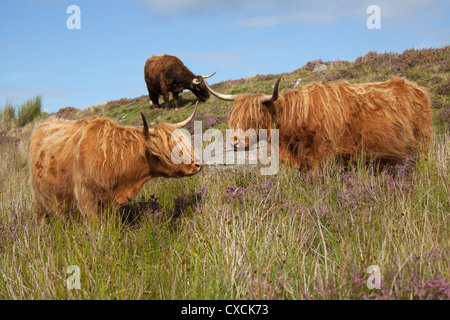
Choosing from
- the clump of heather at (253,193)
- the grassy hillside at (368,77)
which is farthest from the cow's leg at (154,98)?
the clump of heather at (253,193)

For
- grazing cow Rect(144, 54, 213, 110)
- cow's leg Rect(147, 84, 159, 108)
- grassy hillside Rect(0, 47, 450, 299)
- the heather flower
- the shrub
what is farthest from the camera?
the shrub

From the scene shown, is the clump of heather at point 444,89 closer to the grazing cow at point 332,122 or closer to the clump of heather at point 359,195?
the grazing cow at point 332,122

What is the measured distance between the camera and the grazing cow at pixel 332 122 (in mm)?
4113

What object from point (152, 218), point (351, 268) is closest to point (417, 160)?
point (351, 268)

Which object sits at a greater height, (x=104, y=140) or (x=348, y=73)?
(x=348, y=73)

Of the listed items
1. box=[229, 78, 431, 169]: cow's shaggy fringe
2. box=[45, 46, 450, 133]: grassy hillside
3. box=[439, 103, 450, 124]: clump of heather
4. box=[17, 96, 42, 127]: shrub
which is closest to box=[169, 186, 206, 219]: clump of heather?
box=[229, 78, 431, 169]: cow's shaggy fringe

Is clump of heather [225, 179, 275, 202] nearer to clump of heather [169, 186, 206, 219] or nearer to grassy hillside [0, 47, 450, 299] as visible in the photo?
grassy hillside [0, 47, 450, 299]

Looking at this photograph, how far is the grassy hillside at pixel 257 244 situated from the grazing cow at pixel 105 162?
0.28 metres

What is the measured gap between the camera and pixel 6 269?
7.88 ft

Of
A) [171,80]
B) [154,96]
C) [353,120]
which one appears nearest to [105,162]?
[353,120]

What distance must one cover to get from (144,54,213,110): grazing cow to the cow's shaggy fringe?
11513 millimetres

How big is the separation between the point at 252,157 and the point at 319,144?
4.71ft

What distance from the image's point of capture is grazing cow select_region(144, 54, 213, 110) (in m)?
15.8

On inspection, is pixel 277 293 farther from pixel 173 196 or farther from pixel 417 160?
pixel 417 160
